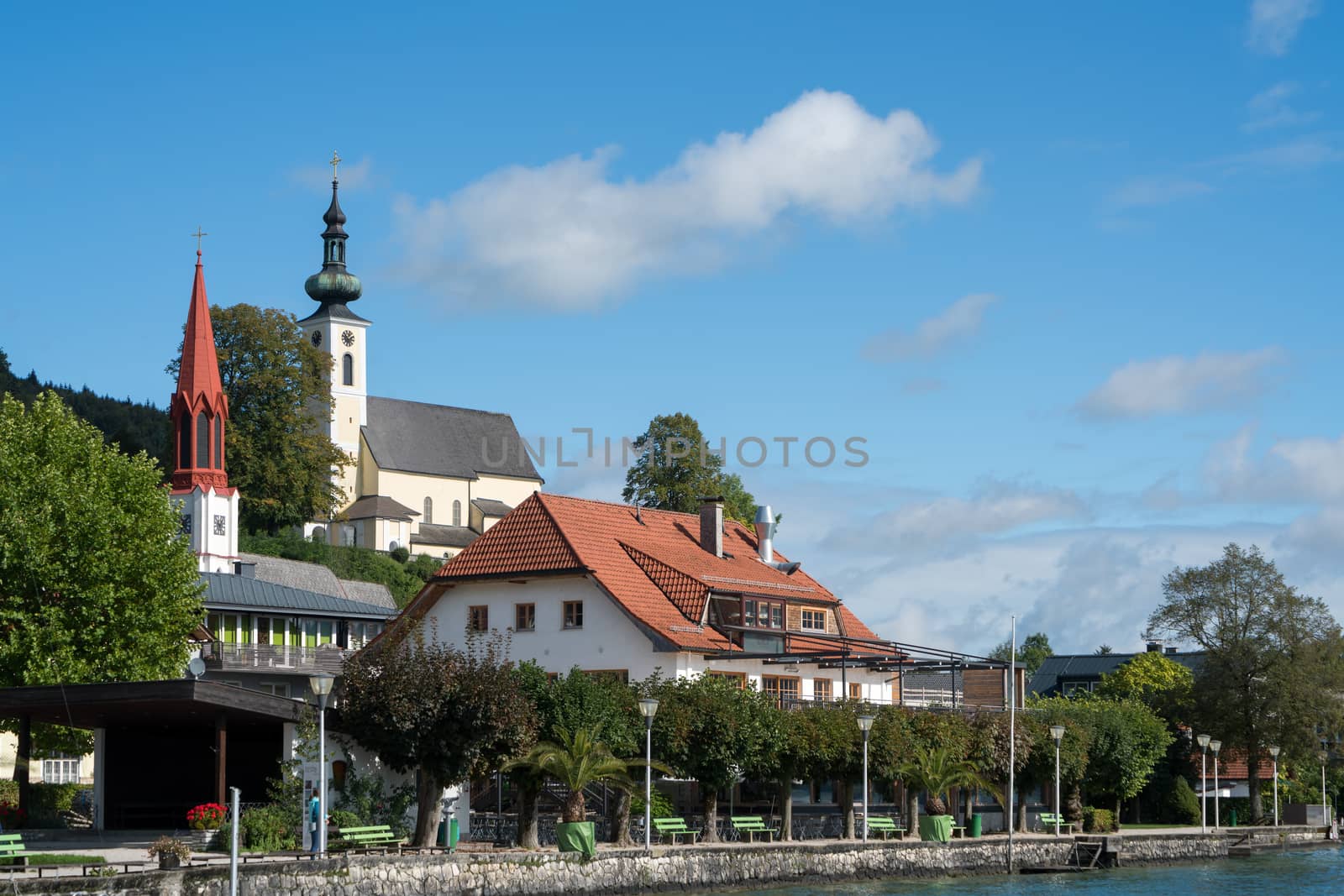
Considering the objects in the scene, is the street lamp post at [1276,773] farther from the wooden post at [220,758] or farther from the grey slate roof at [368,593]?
the wooden post at [220,758]

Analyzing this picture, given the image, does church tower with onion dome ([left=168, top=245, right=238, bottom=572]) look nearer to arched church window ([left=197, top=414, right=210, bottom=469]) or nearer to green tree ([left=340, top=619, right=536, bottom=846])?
arched church window ([left=197, top=414, right=210, bottom=469])

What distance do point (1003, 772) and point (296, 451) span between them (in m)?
57.1

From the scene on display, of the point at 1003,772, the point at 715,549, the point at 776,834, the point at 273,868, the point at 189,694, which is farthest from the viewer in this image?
the point at 715,549

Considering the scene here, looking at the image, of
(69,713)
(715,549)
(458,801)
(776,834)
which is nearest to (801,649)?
(715,549)

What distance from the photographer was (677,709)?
45.9m

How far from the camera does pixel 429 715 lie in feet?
129

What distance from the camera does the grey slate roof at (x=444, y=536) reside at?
12206 cm

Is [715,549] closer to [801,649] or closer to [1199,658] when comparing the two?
[801,649]

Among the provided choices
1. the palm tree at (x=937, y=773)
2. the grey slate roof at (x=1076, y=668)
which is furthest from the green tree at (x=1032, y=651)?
the palm tree at (x=937, y=773)

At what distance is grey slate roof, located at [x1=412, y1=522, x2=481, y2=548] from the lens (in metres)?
122

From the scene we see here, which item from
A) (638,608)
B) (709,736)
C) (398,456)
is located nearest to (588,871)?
(709,736)

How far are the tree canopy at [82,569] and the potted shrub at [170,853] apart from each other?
16.8m

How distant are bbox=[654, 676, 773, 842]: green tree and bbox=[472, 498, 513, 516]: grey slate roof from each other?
8363cm

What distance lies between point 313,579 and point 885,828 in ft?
153
